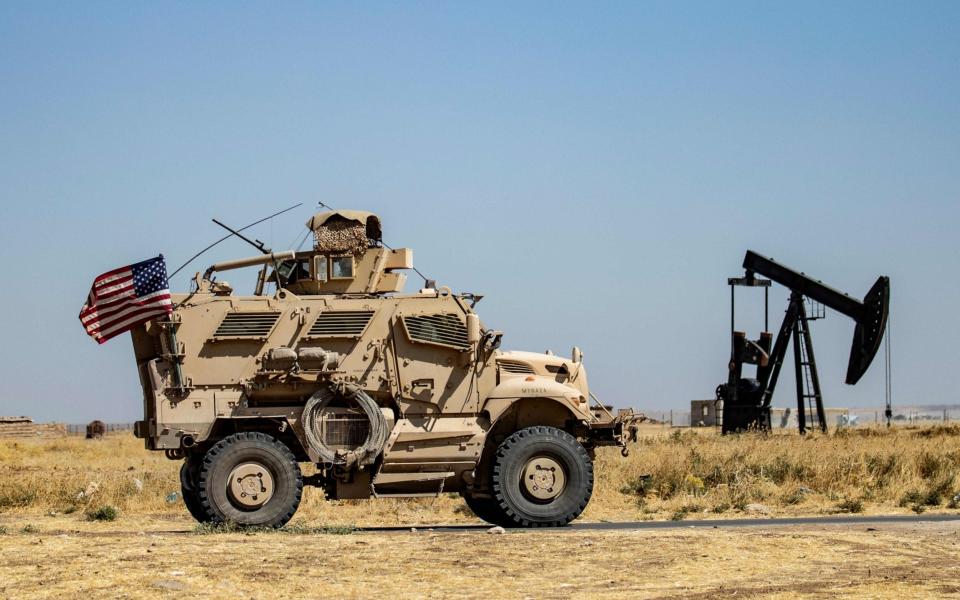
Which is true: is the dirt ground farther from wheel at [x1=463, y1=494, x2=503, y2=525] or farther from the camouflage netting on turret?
the camouflage netting on turret

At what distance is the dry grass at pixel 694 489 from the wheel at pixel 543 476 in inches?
129

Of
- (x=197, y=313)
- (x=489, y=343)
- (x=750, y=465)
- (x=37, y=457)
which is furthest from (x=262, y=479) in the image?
(x=37, y=457)

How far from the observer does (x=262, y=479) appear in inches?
739

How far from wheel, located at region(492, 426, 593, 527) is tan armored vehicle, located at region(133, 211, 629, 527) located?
0.06ft

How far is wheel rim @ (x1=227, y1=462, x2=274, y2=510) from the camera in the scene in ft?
61.3

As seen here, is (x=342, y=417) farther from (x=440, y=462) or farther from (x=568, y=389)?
(x=568, y=389)

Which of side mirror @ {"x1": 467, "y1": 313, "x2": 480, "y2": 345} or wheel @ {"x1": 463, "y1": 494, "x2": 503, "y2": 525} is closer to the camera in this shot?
side mirror @ {"x1": 467, "y1": 313, "x2": 480, "y2": 345}

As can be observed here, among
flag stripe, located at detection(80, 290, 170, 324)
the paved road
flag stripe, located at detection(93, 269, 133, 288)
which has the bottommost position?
the paved road

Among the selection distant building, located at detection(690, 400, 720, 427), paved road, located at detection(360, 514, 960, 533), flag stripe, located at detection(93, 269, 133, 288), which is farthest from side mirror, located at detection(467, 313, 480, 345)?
distant building, located at detection(690, 400, 720, 427)

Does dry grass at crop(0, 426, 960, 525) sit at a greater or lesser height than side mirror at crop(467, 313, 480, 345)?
lesser

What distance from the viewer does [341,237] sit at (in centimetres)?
2105

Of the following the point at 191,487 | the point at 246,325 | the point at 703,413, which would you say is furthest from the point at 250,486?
the point at 703,413

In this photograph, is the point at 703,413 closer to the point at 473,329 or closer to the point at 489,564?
the point at 473,329

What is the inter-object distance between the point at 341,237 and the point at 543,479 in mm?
4753
